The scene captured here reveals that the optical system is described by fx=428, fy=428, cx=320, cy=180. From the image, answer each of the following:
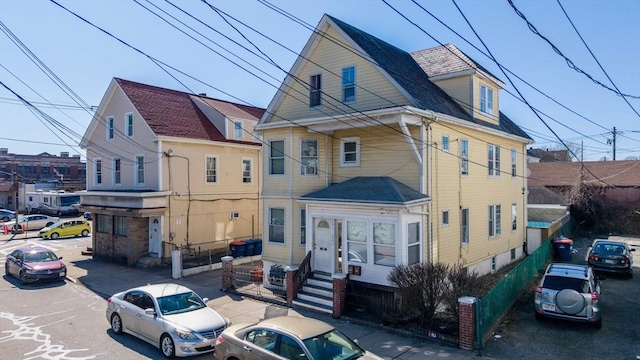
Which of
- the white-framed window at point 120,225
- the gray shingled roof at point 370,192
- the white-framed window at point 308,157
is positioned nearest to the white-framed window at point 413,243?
the gray shingled roof at point 370,192

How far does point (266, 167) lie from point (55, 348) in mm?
10062

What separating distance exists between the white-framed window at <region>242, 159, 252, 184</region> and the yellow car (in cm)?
1763

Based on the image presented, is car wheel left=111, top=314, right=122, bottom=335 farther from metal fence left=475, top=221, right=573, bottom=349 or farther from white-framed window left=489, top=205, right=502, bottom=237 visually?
white-framed window left=489, top=205, right=502, bottom=237

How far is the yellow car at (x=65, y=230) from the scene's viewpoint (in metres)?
35.1

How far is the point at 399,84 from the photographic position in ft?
50.6

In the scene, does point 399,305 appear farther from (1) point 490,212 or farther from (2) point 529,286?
(1) point 490,212

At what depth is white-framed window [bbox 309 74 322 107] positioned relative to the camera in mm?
17678

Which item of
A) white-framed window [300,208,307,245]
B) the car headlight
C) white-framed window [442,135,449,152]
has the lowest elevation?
the car headlight

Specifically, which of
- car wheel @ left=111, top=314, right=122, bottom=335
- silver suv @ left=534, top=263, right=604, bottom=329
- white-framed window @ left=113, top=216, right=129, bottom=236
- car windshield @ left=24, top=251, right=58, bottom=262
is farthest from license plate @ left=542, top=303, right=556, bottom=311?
white-framed window @ left=113, top=216, right=129, bottom=236

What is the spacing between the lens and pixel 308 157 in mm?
17594

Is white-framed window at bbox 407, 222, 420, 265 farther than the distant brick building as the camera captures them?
No

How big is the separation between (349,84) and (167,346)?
11.2 m

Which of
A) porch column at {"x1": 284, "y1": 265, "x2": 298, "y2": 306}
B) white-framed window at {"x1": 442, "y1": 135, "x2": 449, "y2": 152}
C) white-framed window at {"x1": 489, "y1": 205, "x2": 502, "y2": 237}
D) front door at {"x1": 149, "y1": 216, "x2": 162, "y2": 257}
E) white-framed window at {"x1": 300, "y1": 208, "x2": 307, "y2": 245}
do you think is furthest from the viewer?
front door at {"x1": 149, "y1": 216, "x2": 162, "y2": 257}

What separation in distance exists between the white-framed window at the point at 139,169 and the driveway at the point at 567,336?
795 inches
